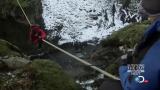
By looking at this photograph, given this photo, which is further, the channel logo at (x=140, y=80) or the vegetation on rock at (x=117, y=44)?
the vegetation on rock at (x=117, y=44)

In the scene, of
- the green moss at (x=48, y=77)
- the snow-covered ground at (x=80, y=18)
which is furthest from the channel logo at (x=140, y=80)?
the snow-covered ground at (x=80, y=18)

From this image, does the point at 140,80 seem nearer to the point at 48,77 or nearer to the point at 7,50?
the point at 48,77

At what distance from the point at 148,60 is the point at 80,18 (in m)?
14.1

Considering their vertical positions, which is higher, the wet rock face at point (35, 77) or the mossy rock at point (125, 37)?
the wet rock face at point (35, 77)

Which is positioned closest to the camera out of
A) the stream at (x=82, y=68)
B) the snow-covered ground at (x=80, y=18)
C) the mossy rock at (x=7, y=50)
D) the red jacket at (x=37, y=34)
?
the red jacket at (x=37, y=34)

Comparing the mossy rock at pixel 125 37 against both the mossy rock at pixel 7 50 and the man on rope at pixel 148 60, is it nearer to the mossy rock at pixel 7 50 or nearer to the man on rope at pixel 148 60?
the mossy rock at pixel 7 50

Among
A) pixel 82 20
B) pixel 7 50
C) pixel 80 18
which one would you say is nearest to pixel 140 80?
pixel 7 50

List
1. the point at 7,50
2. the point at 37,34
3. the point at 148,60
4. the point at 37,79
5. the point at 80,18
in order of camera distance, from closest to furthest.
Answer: the point at 148,60 → the point at 37,79 → the point at 37,34 → the point at 7,50 → the point at 80,18

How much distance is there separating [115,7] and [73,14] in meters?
1.87

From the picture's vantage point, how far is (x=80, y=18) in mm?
16734

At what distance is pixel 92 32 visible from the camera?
50.5 ft

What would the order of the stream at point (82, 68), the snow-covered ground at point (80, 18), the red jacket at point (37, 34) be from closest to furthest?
the red jacket at point (37, 34) < the stream at point (82, 68) < the snow-covered ground at point (80, 18)

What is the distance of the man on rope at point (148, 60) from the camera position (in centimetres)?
271

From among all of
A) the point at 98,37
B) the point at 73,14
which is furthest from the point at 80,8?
the point at 98,37
